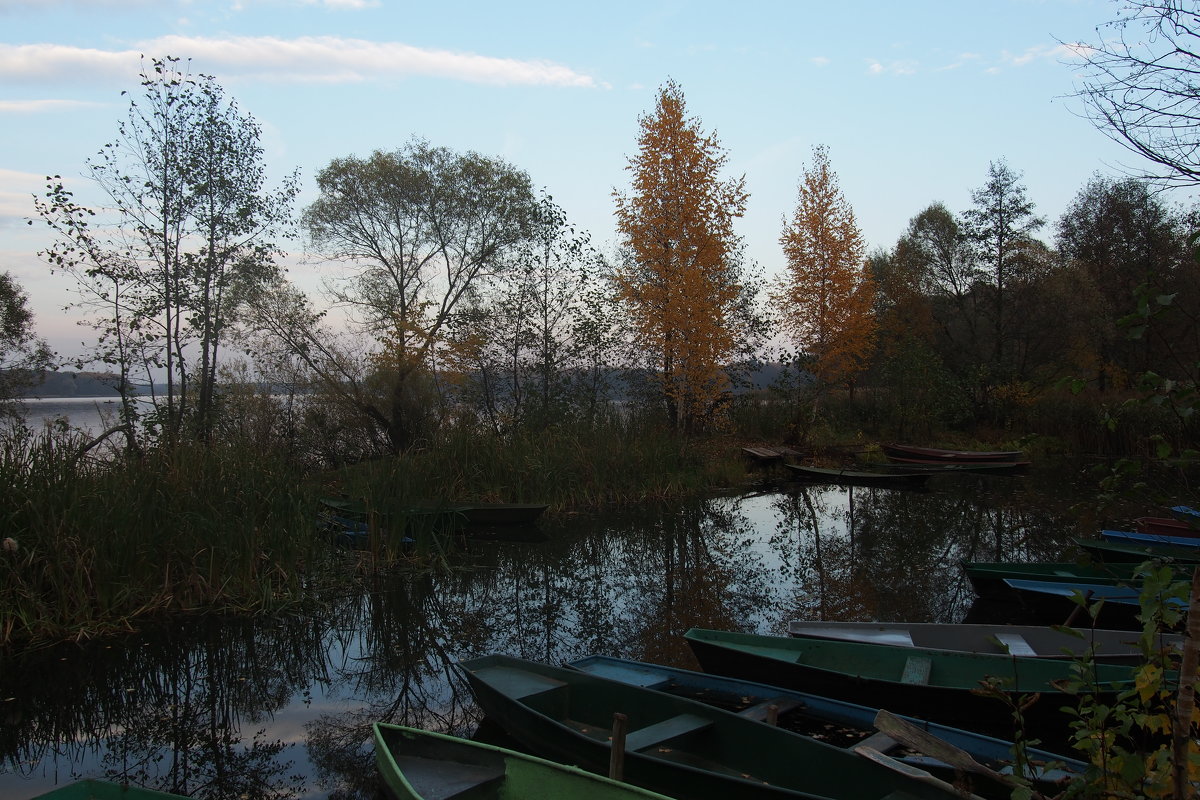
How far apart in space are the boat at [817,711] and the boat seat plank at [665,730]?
19.0 inches

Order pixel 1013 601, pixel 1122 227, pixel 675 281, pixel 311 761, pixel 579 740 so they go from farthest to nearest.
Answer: pixel 1122 227 < pixel 675 281 < pixel 1013 601 < pixel 311 761 < pixel 579 740

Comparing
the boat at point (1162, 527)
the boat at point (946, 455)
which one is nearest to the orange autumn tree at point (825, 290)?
the boat at point (946, 455)

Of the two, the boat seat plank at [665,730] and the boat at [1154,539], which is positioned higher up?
the boat at [1154,539]

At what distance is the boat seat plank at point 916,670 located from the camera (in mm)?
5543

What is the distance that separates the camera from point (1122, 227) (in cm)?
3209

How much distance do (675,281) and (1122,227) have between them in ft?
74.4

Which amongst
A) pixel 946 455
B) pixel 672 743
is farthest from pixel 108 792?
pixel 946 455

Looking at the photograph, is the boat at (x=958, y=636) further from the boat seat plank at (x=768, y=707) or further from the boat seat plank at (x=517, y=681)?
the boat seat plank at (x=517, y=681)

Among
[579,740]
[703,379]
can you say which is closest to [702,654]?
[579,740]

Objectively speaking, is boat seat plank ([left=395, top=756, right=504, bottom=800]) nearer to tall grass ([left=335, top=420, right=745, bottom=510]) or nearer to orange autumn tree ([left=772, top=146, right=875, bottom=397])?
tall grass ([left=335, top=420, right=745, bottom=510])

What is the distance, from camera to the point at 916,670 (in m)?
5.67

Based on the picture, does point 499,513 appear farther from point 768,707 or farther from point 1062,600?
point 768,707

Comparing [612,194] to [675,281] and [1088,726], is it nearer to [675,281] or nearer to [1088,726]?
[675,281]

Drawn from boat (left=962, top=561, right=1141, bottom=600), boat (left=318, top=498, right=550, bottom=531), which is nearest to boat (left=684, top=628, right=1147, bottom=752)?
boat (left=962, top=561, right=1141, bottom=600)
